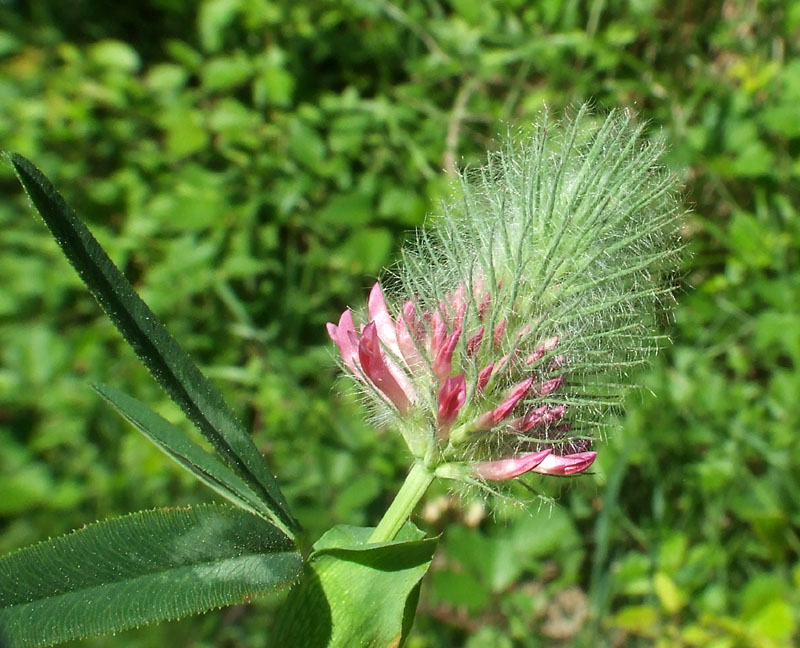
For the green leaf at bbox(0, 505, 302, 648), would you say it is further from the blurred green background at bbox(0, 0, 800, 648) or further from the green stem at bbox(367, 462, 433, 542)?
the blurred green background at bbox(0, 0, 800, 648)

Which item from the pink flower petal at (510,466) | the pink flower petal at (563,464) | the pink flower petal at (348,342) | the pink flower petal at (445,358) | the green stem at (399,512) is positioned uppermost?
the pink flower petal at (348,342)

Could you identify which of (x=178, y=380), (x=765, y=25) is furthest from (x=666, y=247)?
(x=765, y=25)

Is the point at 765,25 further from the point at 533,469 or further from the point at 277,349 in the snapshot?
the point at 533,469

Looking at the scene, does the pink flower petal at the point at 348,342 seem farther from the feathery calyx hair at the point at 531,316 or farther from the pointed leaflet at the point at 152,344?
the pointed leaflet at the point at 152,344

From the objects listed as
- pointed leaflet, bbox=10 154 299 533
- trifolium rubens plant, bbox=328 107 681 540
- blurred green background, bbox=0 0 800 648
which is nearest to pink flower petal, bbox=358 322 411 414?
trifolium rubens plant, bbox=328 107 681 540

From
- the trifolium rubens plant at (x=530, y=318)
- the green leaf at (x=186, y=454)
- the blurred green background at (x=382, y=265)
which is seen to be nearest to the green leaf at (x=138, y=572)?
the green leaf at (x=186, y=454)

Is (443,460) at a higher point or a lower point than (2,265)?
lower
